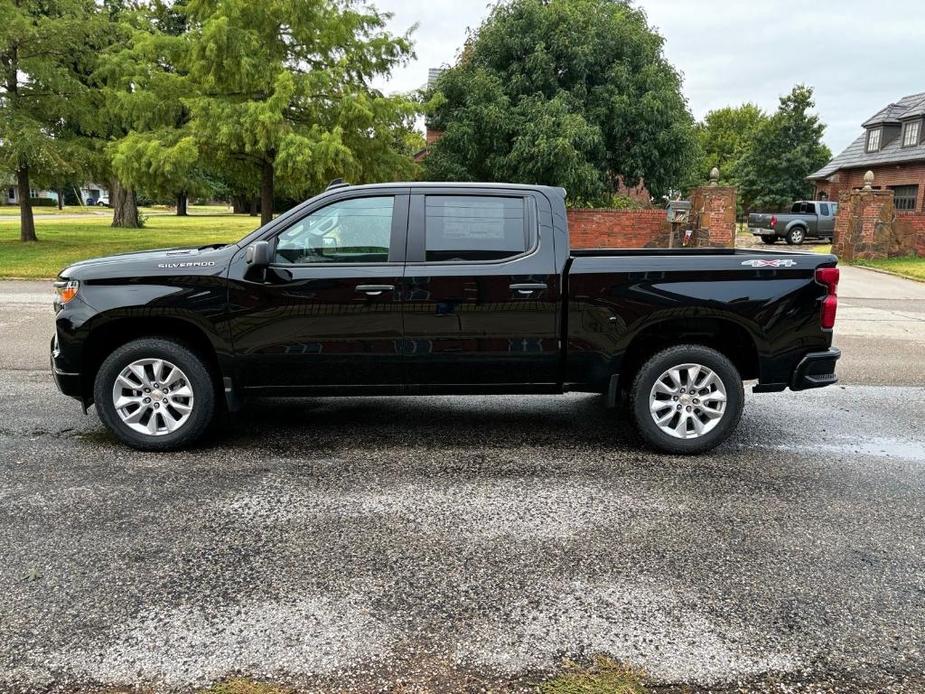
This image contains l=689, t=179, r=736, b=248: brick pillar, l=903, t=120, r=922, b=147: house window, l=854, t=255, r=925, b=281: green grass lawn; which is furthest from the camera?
l=903, t=120, r=922, b=147: house window

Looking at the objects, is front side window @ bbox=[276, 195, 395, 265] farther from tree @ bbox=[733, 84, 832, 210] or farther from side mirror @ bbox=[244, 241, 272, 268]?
tree @ bbox=[733, 84, 832, 210]

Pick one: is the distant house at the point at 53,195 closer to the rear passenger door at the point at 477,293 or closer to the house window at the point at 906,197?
the house window at the point at 906,197

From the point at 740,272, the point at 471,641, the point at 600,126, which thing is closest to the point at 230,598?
the point at 471,641

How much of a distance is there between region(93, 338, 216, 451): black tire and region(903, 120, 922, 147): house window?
132 feet

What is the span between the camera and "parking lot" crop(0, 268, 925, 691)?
9.29 ft

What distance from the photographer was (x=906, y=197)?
36.1m

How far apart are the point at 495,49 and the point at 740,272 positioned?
18715 mm

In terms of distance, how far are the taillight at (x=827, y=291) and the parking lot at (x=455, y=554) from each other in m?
0.98

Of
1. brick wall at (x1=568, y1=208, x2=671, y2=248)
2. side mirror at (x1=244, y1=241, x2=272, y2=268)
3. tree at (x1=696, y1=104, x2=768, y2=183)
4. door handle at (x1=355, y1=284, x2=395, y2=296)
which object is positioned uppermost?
tree at (x1=696, y1=104, x2=768, y2=183)

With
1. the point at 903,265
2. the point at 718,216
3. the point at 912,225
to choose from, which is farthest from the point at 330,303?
the point at 912,225

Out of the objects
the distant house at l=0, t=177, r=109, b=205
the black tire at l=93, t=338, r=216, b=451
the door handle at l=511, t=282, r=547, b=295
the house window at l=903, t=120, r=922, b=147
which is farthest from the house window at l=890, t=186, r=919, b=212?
the distant house at l=0, t=177, r=109, b=205

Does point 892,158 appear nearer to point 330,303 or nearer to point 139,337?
point 330,303

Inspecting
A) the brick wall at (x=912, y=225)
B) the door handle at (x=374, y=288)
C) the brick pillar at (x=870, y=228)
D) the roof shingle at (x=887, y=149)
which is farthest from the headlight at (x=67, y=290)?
the roof shingle at (x=887, y=149)

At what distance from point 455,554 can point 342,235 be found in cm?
245
